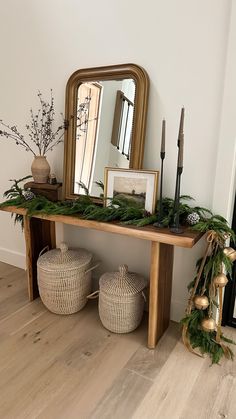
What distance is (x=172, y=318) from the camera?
6.20 feet

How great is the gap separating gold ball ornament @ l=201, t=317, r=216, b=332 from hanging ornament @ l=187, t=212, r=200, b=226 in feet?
1.69

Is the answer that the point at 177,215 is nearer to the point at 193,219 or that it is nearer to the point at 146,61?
the point at 193,219

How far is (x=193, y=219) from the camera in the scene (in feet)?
4.90

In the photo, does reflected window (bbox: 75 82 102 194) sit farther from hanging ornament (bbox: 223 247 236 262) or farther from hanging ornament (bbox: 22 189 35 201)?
hanging ornament (bbox: 223 247 236 262)

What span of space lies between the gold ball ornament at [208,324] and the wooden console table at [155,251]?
25 cm

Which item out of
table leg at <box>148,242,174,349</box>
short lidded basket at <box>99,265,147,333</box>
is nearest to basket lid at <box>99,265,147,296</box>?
short lidded basket at <box>99,265,147,333</box>

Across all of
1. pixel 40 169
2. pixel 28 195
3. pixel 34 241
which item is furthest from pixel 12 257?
pixel 40 169

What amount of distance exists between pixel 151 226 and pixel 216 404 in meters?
0.86

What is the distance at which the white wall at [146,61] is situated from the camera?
1503 mm

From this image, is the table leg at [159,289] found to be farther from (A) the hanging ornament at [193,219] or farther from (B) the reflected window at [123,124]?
(B) the reflected window at [123,124]

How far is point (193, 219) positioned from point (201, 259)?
0.83ft

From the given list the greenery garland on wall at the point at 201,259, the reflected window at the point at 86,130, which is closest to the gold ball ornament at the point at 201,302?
the greenery garland on wall at the point at 201,259

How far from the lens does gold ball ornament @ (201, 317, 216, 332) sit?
1484 mm

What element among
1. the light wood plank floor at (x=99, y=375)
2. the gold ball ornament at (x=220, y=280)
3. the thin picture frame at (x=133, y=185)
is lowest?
the light wood plank floor at (x=99, y=375)
